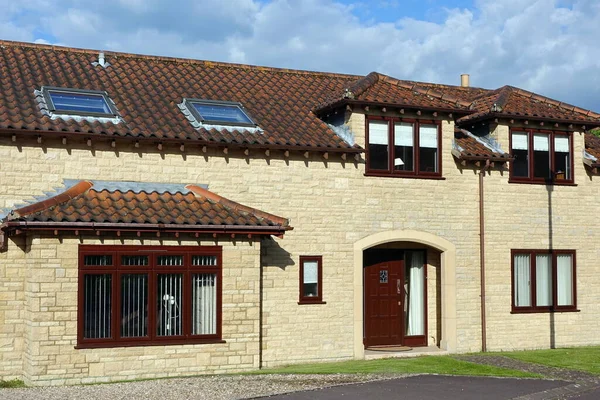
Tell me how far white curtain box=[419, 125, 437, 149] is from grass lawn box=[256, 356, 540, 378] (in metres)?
5.06

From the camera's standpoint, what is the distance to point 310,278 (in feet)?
62.8

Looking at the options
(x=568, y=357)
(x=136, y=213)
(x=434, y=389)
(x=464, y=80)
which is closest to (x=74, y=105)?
(x=136, y=213)

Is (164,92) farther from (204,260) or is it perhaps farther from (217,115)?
(204,260)

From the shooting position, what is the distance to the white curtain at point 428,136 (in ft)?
67.6

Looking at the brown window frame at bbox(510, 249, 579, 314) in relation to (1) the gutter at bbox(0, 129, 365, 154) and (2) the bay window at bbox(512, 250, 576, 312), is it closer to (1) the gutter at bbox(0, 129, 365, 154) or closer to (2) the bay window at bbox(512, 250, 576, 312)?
(2) the bay window at bbox(512, 250, 576, 312)

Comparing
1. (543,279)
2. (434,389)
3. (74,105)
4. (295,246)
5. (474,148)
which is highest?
(74,105)

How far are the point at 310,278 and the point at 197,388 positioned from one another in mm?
5097

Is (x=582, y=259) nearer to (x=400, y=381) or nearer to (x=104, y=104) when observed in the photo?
(x=400, y=381)

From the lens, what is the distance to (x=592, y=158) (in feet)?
73.9

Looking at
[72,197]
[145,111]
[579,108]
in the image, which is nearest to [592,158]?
[579,108]

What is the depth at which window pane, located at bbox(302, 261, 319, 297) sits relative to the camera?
19094 millimetres

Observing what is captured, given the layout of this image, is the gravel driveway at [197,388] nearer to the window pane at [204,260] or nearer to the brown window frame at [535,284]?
the window pane at [204,260]

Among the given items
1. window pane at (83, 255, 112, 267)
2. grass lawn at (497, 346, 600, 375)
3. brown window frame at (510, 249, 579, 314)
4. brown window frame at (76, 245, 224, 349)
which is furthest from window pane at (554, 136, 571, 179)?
window pane at (83, 255, 112, 267)

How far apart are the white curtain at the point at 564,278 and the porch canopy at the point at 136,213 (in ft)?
27.4
